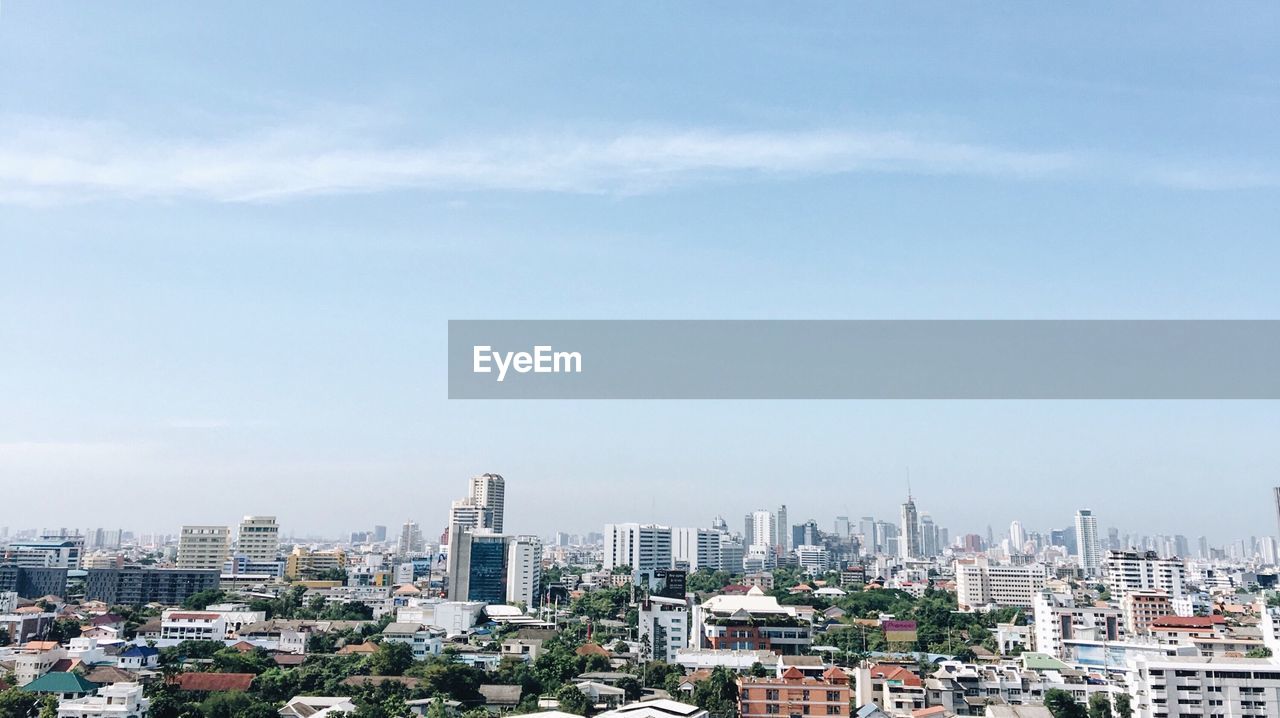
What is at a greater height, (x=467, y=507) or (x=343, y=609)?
(x=467, y=507)

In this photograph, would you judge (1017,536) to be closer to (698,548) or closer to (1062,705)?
(698,548)

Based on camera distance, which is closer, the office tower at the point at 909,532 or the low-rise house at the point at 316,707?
the low-rise house at the point at 316,707

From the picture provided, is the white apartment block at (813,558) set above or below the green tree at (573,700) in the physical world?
above

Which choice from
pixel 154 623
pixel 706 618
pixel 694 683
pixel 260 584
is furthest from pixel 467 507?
pixel 694 683

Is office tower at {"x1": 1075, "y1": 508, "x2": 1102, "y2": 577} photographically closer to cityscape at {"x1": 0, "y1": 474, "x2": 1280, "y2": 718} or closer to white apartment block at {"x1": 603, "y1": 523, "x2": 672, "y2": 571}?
cityscape at {"x1": 0, "y1": 474, "x2": 1280, "y2": 718}

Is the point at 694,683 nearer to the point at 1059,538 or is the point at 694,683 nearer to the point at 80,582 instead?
the point at 80,582

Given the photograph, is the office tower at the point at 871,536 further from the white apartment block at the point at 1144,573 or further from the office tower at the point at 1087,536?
the white apartment block at the point at 1144,573

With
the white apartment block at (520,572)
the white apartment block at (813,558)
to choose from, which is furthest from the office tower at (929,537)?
the white apartment block at (520,572)
